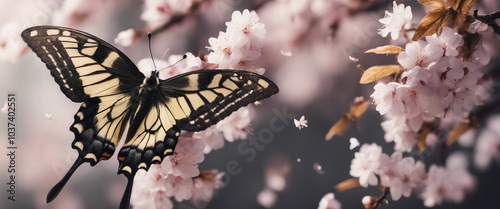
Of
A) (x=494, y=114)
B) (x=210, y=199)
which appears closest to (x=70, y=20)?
(x=210, y=199)

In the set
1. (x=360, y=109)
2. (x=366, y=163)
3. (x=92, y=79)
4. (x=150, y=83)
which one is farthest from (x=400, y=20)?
(x=92, y=79)

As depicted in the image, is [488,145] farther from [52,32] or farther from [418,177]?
[52,32]

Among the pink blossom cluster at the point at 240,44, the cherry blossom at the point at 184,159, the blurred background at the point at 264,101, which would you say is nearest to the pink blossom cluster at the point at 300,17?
the blurred background at the point at 264,101

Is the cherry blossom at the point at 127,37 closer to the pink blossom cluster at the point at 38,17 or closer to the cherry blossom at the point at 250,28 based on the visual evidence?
the pink blossom cluster at the point at 38,17

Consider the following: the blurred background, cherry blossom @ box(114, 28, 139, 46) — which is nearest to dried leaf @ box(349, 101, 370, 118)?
the blurred background

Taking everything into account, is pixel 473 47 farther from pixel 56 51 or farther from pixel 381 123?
pixel 56 51
